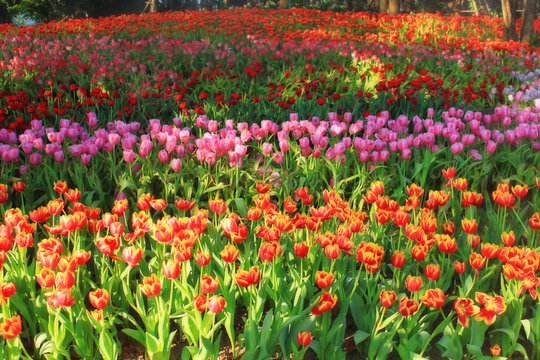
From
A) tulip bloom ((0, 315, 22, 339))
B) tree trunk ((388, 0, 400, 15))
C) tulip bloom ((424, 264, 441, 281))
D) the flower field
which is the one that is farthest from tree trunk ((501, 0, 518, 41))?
tulip bloom ((0, 315, 22, 339))

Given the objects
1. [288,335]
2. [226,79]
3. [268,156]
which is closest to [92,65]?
[226,79]

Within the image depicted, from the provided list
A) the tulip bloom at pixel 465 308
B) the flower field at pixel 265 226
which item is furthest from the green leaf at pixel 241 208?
the tulip bloom at pixel 465 308

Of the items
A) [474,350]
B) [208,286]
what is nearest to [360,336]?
[474,350]

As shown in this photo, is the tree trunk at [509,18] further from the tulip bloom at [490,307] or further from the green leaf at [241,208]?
the tulip bloom at [490,307]

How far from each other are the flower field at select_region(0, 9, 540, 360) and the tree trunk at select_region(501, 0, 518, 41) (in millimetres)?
3869

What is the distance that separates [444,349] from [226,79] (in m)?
4.79

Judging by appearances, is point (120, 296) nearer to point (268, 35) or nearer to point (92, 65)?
point (92, 65)

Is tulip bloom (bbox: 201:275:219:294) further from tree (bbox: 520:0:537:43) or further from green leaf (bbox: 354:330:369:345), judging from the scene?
tree (bbox: 520:0:537:43)

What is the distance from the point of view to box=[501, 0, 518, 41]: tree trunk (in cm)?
1005

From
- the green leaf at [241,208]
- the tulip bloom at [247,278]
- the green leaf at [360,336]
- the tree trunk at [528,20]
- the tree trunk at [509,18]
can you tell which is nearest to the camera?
the tulip bloom at [247,278]

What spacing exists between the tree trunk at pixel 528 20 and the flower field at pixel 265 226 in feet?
11.1

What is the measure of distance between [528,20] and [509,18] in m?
0.58

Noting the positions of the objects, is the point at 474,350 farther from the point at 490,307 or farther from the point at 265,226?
the point at 265,226

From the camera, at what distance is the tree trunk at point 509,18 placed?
10.1 meters
